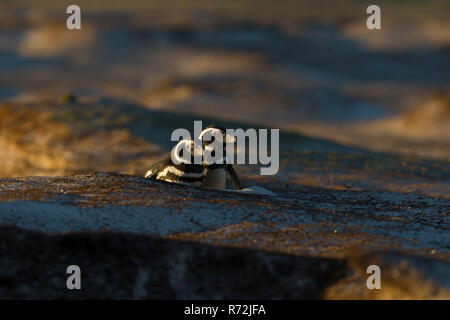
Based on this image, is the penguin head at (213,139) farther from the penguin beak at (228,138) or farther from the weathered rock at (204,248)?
the weathered rock at (204,248)

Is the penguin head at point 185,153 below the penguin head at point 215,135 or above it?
below

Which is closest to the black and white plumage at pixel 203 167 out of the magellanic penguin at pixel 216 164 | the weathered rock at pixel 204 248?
the magellanic penguin at pixel 216 164

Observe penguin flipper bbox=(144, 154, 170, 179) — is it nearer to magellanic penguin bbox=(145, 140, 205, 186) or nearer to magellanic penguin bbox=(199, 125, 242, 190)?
magellanic penguin bbox=(145, 140, 205, 186)

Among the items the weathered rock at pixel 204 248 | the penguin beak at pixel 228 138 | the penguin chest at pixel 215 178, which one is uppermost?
the penguin beak at pixel 228 138

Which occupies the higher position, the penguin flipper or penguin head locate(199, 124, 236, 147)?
penguin head locate(199, 124, 236, 147)

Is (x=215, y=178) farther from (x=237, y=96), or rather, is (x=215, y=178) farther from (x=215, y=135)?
(x=237, y=96)

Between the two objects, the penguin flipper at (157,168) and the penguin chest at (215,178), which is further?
the penguin flipper at (157,168)

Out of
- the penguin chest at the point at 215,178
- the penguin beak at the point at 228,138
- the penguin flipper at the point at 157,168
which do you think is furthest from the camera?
the penguin flipper at the point at 157,168

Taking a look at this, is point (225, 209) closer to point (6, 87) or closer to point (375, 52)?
point (6, 87)

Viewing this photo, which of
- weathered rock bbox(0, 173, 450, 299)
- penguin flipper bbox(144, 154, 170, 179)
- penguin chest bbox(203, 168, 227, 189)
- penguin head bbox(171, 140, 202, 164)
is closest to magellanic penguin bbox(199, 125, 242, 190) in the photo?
penguin chest bbox(203, 168, 227, 189)
